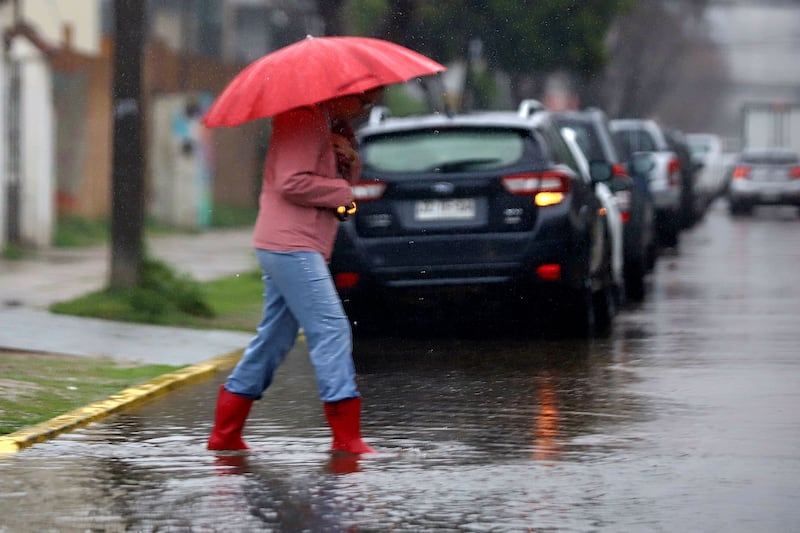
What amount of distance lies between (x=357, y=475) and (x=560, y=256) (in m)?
5.25

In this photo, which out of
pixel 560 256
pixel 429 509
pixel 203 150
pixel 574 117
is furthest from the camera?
pixel 203 150

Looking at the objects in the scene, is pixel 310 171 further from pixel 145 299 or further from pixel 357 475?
pixel 145 299

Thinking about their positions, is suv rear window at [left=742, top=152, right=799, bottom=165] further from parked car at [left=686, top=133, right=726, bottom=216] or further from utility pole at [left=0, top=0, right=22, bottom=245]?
utility pole at [left=0, top=0, right=22, bottom=245]

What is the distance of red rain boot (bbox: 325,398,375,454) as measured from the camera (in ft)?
26.3

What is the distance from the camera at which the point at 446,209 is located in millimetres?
12516

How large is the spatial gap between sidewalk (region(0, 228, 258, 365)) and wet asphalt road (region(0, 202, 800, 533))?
0.89 meters

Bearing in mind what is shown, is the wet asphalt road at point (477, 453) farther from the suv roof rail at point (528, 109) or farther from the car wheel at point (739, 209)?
the car wheel at point (739, 209)

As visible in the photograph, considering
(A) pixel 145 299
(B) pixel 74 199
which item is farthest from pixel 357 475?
(B) pixel 74 199

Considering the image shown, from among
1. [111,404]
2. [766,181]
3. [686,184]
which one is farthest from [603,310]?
[766,181]

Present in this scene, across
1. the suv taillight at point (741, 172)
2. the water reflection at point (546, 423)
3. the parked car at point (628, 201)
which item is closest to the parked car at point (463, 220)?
the water reflection at point (546, 423)

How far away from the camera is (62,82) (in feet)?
98.4

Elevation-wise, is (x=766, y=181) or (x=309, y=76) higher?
(x=309, y=76)

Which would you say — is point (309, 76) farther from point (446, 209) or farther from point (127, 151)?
point (127, 151)

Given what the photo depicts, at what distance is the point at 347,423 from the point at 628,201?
36.2 feet
